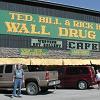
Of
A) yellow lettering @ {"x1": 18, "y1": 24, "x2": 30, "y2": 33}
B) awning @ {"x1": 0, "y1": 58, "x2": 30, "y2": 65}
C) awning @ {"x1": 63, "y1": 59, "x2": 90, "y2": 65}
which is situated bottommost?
awning @ {"x1": 0, "y1": 58, "x2": 30, "y2": 65}

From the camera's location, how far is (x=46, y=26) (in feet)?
134

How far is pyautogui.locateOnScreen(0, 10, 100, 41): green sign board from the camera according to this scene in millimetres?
37812

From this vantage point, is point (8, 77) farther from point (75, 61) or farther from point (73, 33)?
point (73, 33)

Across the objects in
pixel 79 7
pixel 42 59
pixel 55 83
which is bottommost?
pixel 55 83

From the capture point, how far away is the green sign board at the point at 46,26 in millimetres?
37812

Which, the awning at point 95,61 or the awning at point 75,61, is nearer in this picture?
the awning at point 75,61

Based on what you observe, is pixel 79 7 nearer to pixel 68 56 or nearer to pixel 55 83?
pixel 68 56

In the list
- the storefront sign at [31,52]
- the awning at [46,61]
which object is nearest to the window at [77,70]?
the awning at [46,61]

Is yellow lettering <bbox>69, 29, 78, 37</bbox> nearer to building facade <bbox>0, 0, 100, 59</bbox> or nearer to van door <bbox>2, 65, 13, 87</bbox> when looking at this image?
building facade <bbox>0, 0, 100, 59</bbox>

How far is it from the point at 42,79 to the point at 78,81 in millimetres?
6585

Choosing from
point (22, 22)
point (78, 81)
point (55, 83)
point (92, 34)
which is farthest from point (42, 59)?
point (55, 83)

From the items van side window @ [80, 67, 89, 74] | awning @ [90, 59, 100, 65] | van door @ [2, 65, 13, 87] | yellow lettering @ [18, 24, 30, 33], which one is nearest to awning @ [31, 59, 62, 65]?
yellow lettering @ [18, 24, 30, 33]

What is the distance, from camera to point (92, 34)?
45688mm

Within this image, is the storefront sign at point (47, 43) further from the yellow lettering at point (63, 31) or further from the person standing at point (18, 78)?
the person standing at point (18, 78)
